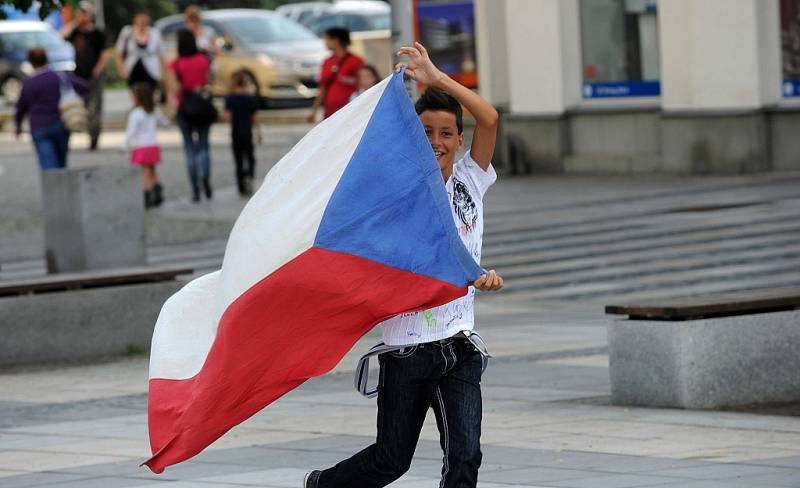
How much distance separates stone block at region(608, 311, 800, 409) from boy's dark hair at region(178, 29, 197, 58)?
538 inches

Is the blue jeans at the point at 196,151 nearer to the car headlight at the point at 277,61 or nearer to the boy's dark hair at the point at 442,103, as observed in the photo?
the car headlight at the point at 277,61

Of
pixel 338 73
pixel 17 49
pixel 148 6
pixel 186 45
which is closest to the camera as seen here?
pixel 338 73

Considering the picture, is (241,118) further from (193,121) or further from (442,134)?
(442,134)

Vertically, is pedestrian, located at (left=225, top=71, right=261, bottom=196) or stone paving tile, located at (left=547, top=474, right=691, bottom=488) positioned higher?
pedestrian, located at (left=225, top=71, right=261, bottom=196)

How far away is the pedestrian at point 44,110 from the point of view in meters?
20.5

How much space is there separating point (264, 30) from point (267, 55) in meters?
1.43

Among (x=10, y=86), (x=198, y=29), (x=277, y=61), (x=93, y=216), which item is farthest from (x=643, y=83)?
(x=10, y=86)

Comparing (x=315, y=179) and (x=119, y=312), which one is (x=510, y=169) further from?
(x=315, y=179)

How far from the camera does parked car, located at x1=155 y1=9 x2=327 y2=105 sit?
33125 millimetres

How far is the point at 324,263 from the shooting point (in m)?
5.61

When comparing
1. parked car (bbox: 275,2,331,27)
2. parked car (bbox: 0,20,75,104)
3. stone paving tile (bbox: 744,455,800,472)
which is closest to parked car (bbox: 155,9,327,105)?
parked car (bbox: 275,2,331,27)

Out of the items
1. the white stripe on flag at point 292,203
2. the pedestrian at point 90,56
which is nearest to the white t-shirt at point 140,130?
the pedestrian at point 90,56

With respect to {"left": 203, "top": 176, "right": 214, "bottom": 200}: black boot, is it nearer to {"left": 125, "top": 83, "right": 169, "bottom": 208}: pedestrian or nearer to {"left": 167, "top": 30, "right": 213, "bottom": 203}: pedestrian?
{"left": 167, "top": 30, "right": 213, "bottom": 203}: pedestrian

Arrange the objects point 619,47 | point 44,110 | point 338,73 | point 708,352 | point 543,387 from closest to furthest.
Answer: point 708,352, point 543,387, point 338,73, point 44,110, point 619,47
